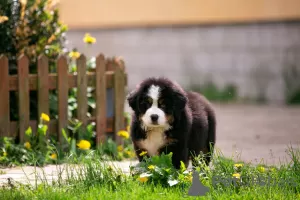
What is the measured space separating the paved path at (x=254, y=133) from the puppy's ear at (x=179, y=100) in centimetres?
80

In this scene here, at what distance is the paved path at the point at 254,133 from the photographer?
744 cm

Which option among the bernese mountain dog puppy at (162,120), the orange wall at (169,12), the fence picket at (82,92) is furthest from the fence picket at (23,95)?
the orange wall at (169,12)

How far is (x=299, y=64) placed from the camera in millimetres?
15898

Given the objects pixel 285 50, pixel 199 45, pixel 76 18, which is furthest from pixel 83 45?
pixel 285 50

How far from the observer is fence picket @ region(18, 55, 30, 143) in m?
7.80

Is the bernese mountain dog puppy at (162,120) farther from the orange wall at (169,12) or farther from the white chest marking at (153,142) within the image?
the orange wall at (169,12)

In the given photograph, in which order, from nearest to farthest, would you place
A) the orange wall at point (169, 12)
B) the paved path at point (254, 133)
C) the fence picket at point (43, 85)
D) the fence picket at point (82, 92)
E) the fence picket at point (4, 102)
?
the paved path at point (254, 133) < the fence picket at point (4, 102) < the fence picket at point (43, 85) < the fence picket at point (82, 92) < the orange wall at point (169, 12)

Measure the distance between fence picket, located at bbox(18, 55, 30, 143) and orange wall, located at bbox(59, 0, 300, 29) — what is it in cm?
845

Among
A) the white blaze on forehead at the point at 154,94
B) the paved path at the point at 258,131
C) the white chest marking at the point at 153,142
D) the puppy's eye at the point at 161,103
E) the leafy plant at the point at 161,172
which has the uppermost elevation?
the white blaze on forehead at the point at 154,94

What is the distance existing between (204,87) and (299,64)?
2250 millimetres

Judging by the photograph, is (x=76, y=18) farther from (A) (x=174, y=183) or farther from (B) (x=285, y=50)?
(A) (x=174, y=183)

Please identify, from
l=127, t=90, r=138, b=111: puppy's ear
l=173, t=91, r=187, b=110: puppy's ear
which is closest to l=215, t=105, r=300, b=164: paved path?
l=173, t=91, r=187, b=110: puppy's ear

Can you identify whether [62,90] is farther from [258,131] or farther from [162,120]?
[258,131]

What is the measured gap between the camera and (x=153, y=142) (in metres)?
6.34
